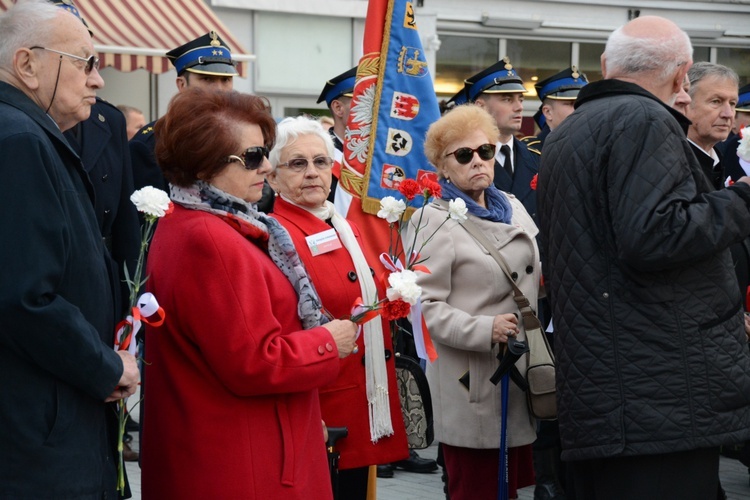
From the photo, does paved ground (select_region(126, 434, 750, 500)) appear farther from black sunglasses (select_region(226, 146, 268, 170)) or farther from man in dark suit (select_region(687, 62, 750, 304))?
black sunglasses (select_region(226, 146, 268, 170))

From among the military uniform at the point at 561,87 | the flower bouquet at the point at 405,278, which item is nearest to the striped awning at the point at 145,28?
the military uniform at the point at 561,87

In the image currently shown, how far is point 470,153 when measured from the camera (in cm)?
500

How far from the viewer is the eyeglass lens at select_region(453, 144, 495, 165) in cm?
500

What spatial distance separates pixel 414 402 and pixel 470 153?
47.3 inches

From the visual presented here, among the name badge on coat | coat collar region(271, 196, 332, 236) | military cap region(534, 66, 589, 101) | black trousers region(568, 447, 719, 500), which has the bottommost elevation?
black trousers region(568, 447, 719, 500)

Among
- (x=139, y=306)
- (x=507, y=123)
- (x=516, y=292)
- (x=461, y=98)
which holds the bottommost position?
(x=516, y=292)


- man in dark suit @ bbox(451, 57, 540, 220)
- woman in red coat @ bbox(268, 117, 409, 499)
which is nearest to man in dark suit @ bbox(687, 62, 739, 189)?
man in dark suit @ bbox(451, 57, 540, 220)

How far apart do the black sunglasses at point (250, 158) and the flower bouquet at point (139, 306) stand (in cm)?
29

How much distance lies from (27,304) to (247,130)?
0.96m

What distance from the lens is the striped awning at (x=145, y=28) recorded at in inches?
478

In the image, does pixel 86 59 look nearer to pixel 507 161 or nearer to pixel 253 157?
pixel 253 157

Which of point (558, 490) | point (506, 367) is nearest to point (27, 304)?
point (506, 367)

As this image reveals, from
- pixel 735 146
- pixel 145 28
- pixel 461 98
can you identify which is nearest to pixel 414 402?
pixel 735 146

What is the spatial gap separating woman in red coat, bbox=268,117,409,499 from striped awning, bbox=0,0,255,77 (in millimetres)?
8217
